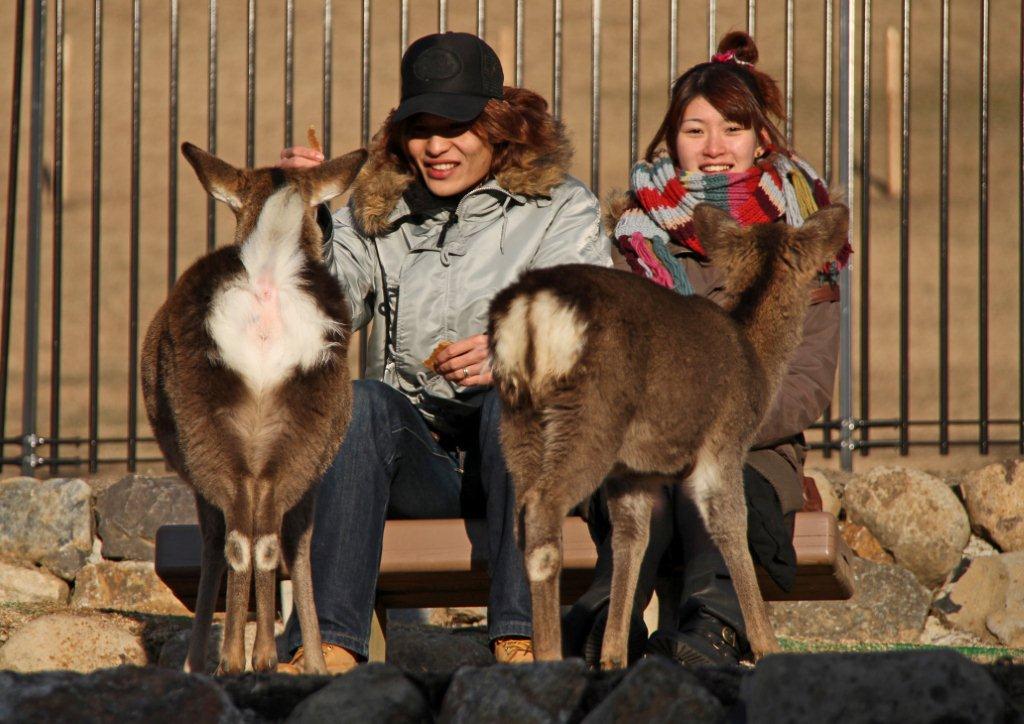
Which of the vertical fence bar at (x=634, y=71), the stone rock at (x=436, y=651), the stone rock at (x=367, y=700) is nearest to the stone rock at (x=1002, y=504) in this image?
the vertical fence bar at (x=634, y=71)

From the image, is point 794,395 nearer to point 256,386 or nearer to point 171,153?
point 256,386

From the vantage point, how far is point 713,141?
19.5ft

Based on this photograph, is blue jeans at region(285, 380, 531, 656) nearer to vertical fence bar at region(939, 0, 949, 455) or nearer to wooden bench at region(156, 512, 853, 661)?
wooden bench at region(156, 512, 853, 661)

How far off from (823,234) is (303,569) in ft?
6.64

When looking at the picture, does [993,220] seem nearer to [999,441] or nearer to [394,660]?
[999,441]

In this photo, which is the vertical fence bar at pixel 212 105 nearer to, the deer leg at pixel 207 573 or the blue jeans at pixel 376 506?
the blue jeans at pixel 376 506

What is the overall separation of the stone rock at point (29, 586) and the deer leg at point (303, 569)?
4281 mm

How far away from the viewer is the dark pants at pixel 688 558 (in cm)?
481

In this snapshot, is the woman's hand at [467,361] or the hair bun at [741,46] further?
the hair bun at [741,46]

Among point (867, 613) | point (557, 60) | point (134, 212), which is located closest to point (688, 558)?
point (867, 613)

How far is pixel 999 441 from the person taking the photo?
904 centimetres

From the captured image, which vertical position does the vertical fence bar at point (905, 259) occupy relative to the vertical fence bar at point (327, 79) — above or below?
below

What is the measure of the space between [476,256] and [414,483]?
87 centimetres

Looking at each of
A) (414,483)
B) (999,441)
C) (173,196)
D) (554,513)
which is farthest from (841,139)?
(554,513)
